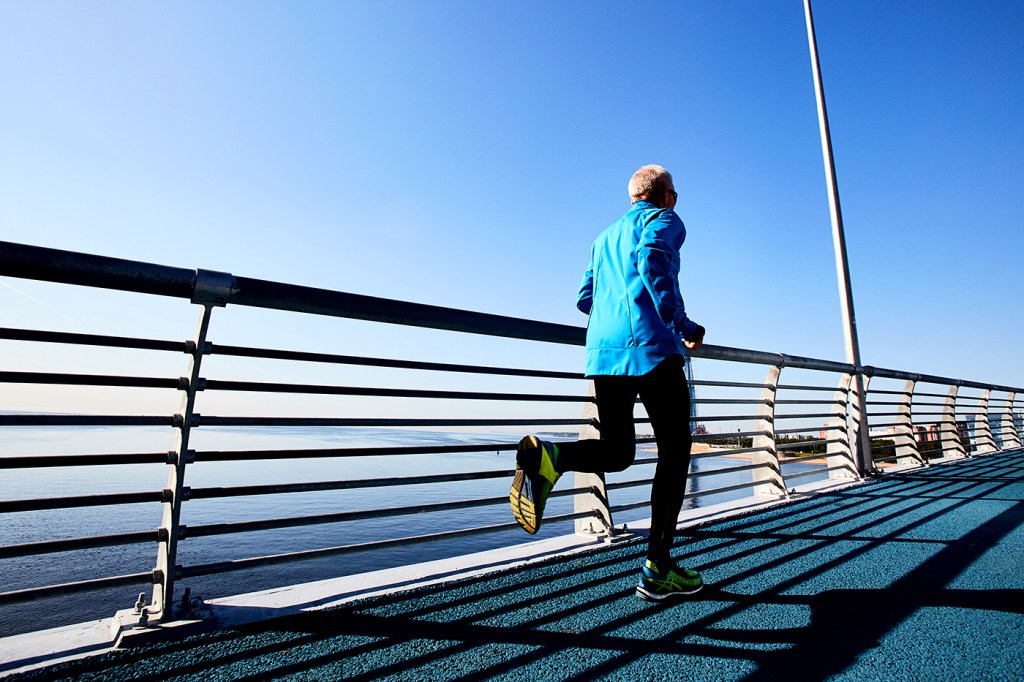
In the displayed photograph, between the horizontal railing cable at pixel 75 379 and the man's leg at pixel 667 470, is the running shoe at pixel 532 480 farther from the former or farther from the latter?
the horizontal railing cable at pixel 75 379

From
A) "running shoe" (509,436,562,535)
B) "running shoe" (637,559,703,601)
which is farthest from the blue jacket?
"running shoe" (637,559,703,601)

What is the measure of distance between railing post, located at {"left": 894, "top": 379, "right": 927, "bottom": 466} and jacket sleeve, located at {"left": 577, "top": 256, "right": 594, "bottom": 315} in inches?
251

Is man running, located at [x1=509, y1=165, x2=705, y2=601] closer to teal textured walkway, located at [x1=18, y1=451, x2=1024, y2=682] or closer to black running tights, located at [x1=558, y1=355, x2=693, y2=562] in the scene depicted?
black running tights, located at [x1=558, y1=355, x2=693, y2=562]

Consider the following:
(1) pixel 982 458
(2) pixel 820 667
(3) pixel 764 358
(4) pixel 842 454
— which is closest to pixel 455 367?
(2) pixel 820 667

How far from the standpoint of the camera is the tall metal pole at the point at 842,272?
18.9 feet

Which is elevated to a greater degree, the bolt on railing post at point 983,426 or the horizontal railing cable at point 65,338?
the horizontal railing cable at point 65,338

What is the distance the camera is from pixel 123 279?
1.53 metres

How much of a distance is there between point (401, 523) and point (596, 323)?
5.53 meters

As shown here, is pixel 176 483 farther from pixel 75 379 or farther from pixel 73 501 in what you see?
pixel 75 379

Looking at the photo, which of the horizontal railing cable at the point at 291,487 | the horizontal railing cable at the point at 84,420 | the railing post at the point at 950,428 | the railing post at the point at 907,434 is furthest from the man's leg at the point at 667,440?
the railing post at the point at 950,428

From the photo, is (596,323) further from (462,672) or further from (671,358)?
(462,672)

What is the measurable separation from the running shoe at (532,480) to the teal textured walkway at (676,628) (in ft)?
1.05

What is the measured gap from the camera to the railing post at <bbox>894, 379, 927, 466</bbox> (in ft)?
22.7

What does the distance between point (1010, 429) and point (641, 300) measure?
43.0 feet
